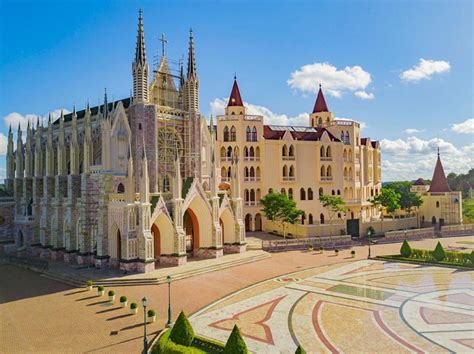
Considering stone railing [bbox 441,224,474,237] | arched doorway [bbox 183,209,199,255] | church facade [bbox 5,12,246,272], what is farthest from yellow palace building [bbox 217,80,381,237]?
arched doorway [bbox 183,209,199,255]

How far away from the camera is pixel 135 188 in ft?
120

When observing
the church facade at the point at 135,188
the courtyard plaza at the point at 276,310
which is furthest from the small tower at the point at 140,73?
the courtyard plaza at the point at 276,310

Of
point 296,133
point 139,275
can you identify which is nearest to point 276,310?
point 139,275

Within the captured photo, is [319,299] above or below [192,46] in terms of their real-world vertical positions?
below

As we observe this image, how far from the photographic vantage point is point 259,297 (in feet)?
82.2

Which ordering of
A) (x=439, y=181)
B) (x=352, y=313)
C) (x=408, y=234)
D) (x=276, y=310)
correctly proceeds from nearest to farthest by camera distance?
(x=352, y=313) → (x=276, y=310) → (x=408, y=234) → (x=439, y=181)

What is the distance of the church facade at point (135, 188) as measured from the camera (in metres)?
33.2

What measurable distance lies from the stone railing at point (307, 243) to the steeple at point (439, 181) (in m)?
25.9

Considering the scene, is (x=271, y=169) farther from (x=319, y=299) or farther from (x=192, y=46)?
(x=319, y=299)

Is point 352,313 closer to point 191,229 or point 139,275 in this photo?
point 139,275

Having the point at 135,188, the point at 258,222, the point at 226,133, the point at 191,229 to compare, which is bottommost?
the point at 258,222

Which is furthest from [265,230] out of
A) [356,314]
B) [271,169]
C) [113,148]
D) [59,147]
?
[356,314]

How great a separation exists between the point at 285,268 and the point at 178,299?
12.2m

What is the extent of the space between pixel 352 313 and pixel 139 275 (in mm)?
16718
